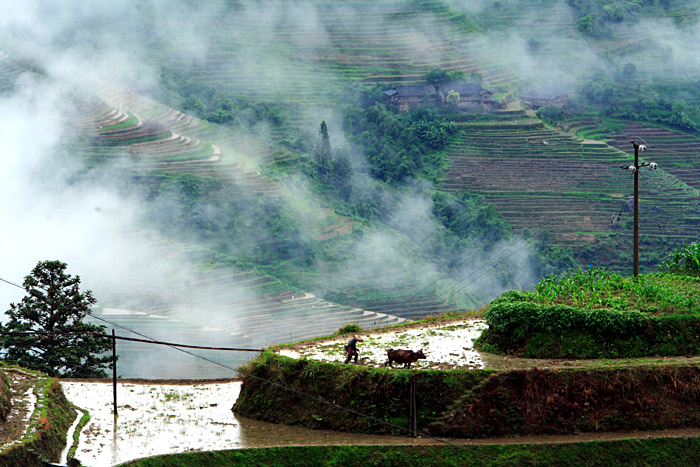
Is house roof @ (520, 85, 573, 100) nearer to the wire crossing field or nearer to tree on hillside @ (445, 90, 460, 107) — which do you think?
tree on hillside @ (445, 90, 460, 107)

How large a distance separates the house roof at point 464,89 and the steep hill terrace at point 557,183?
533 centimetres

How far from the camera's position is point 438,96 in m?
80.9

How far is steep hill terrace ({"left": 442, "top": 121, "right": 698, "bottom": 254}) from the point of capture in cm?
6206

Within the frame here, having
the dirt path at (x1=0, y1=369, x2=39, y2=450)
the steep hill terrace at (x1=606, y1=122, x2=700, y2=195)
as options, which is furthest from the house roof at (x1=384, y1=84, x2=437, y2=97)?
the dirt path at (x1=0, y1=369, x2=39, y2=450)

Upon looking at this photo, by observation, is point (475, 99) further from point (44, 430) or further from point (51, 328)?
point (44, 430)

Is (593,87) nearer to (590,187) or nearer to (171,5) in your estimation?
(590,187)

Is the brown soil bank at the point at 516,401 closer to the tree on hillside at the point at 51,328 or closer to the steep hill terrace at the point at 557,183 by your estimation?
the tree on hillside at the point at 51,328

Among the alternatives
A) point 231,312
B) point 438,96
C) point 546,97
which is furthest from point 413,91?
point 231,312

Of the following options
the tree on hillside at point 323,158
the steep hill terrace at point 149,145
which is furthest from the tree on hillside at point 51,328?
the tree on hillside at point 323,158

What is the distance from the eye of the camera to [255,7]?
9312 centimetres

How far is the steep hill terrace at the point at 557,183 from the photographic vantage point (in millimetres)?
62062

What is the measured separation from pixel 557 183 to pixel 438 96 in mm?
18335

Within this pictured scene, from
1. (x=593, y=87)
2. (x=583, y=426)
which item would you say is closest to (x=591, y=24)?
(x=593, y=87)

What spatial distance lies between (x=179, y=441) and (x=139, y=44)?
76.0 meters
